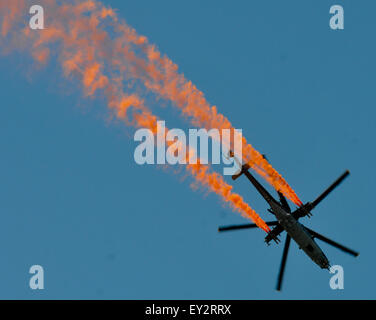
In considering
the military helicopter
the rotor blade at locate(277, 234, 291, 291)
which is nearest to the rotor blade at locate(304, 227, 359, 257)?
the military helicopter

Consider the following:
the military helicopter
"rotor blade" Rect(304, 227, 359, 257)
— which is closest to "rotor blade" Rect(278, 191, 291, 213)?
the military helicopter

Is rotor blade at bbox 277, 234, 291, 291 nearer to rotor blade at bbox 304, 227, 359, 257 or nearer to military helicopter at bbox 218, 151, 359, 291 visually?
military helicopter at bbox 218, 151, 359, 291

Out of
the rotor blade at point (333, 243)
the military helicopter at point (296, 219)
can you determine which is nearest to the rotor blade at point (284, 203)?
the military helicopter at point (296, 219)

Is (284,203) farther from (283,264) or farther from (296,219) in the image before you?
(283,264)

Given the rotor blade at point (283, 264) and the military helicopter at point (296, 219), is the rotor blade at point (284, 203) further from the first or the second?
the rotor blade at point (283, 264)

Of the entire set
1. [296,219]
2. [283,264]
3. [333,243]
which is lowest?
[283,264]

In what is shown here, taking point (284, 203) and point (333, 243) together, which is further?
point (333, 243)

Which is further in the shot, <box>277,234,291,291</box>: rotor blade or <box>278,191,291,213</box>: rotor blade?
<box>277,234,291,291</box>: rotor blade

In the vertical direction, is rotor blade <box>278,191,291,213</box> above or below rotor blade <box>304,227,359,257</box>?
above

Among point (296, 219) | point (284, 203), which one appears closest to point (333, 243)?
point (296, 219)
